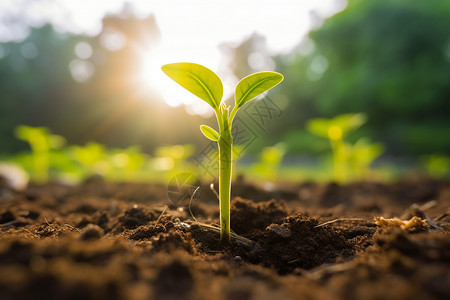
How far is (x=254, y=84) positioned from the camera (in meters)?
1.22

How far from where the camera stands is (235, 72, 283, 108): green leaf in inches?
46.9

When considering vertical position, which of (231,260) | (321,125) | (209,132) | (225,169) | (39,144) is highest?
(321,125)

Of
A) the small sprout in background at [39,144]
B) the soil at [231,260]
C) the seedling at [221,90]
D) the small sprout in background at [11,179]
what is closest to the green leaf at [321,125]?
the soil at [231,260]

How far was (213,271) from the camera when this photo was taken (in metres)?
0.97

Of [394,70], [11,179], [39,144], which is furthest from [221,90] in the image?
[394,70]

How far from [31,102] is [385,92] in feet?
64.4

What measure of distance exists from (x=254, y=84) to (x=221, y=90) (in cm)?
15

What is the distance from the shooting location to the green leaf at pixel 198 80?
3.74 ft

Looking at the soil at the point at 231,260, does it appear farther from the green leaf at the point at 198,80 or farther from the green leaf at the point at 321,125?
the green leaf at the point at 321,125

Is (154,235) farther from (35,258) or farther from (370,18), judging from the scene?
(370,18)

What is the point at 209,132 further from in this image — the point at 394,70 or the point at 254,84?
the point at 394,70

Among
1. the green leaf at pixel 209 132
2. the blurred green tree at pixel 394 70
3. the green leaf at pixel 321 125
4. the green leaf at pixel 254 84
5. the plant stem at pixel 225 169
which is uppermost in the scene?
the blurred green tree at pixel 394 70

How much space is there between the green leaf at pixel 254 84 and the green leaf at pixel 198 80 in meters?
0.09

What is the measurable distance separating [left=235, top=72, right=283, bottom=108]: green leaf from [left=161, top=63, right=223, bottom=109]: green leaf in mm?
87
